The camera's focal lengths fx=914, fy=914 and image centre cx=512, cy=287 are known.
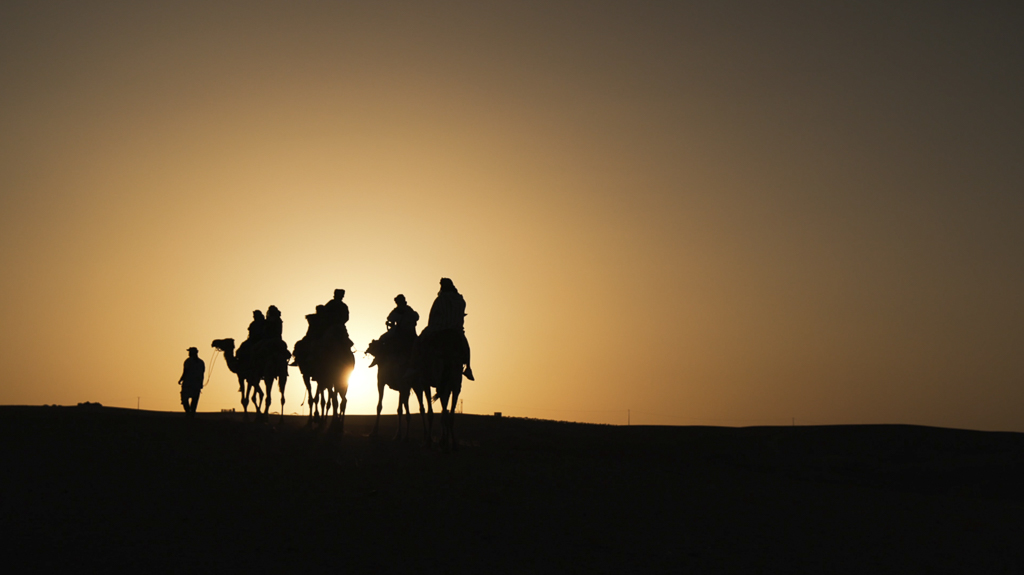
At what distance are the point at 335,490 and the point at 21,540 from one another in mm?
4209

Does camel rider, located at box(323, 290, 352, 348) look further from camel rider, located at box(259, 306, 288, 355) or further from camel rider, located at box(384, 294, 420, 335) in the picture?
camel rider, located at box(259, 306, 288, 355)

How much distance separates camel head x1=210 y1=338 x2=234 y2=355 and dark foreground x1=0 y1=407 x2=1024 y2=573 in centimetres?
548

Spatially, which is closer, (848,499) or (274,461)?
(274,461)

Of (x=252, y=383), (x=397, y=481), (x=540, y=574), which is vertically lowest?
(x=540, y=574)

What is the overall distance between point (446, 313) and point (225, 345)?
10086 millimetres

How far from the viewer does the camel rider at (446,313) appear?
690 inches

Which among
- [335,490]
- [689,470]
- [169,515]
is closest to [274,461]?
[335,490]

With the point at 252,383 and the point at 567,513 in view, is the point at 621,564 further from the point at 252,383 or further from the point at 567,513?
the point at 252,383

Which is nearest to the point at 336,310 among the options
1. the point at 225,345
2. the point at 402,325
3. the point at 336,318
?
the point at 336,318

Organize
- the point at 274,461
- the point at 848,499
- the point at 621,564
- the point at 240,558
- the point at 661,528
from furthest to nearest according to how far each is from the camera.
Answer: the point at 848,499, the point at 274,461, the point at 661,528, the point at 621,564, the point at 240,558

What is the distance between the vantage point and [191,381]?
2491 cm

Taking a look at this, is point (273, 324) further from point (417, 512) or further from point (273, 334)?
point (417, 512)

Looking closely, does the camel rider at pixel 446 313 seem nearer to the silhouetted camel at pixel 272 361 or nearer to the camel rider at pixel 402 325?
the camel rider at pixel 402 325

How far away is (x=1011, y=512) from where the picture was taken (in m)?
16.1
